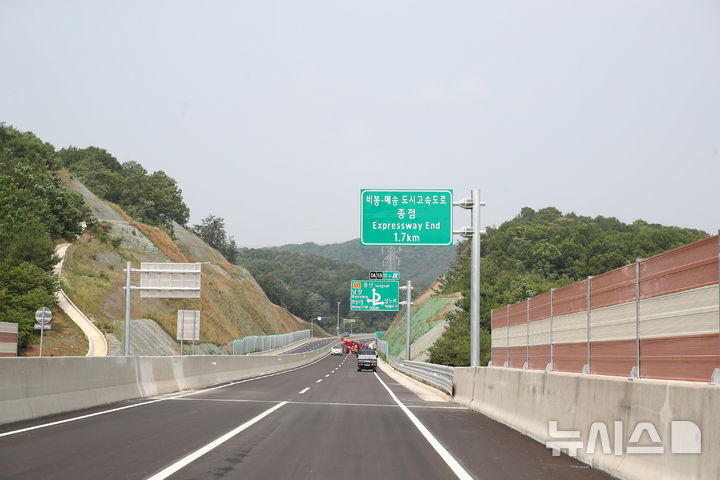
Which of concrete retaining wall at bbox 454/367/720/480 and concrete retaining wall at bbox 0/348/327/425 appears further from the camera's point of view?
concrete retaining wall at bbox 0/348/327/425

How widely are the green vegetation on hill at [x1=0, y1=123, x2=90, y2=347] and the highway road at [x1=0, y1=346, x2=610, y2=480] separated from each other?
138 ft

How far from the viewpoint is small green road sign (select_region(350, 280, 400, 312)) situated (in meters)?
57.4

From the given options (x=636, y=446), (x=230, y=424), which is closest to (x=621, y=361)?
(x=636, y=446)

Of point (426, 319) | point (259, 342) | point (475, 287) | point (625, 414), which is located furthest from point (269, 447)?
point (426, 319)

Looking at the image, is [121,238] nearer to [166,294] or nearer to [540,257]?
[166,294]

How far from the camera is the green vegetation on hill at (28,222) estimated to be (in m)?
56.2

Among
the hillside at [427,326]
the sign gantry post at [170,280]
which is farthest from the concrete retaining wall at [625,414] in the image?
the hillside at [427,326]

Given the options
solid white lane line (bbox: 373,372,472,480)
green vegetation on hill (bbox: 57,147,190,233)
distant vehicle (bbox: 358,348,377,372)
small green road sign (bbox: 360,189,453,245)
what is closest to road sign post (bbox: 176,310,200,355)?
distant vehicle (bbox: 358,348,377,372)

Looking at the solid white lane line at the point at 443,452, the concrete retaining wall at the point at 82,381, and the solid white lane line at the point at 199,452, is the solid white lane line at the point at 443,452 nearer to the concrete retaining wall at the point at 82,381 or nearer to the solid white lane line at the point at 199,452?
the solid white lane line at the point at 199,452

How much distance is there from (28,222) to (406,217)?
2065 inches

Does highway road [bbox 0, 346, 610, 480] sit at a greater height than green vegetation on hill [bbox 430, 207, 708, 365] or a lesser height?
lesser

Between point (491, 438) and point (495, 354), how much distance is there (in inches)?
328

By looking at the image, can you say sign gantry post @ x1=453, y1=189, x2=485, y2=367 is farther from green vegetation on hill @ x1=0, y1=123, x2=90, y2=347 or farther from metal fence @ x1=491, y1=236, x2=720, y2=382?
green vegetation on hill @ x1=0, y1=123, x2=90, y2=347

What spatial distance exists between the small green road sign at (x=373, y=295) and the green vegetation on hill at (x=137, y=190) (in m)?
70.9
